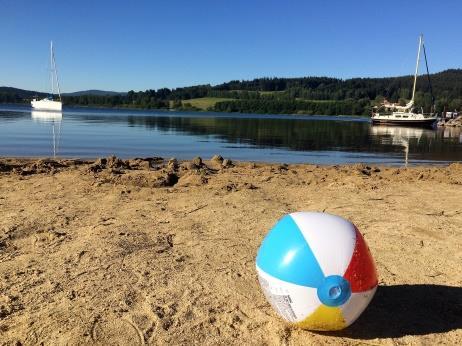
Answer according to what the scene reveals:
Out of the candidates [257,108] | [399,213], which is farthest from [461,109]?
[399,213]

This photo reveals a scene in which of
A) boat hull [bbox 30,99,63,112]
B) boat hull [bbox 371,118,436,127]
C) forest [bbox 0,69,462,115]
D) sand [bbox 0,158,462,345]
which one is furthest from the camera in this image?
forest [bbox 0,69,462,115]

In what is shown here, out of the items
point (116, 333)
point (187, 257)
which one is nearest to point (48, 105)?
point (187, 257)

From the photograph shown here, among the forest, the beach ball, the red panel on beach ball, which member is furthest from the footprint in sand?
the forest

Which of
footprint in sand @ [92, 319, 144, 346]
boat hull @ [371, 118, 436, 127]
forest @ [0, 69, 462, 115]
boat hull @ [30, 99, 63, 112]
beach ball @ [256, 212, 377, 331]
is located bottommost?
footprint in sand @ [92, 319, 144, 346]

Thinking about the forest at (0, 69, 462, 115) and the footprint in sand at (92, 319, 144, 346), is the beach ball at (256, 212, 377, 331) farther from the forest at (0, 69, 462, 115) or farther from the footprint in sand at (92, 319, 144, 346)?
the forest at (0, 69, 462, 115)

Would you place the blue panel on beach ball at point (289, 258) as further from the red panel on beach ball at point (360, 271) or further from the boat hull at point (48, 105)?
the boat hull at point (48, 105)

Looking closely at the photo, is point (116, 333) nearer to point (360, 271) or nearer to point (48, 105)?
point (360, 271)

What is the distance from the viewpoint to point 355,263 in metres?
4.04

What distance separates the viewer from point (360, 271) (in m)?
4.06

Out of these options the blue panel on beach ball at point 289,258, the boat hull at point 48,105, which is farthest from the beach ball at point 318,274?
the boat hull at point 48,105

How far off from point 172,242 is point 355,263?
3.26 m

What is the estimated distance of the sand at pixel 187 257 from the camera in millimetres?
4332

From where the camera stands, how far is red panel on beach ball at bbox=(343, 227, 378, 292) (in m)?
4.00

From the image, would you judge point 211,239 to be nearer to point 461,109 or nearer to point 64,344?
point 64,344
